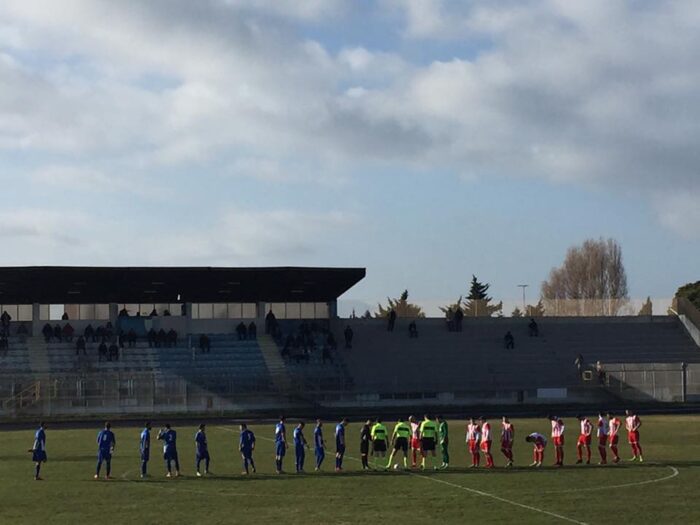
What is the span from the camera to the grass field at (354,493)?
84.5ft

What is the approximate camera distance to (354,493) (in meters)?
29.6

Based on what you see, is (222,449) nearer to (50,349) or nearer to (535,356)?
(50,349)

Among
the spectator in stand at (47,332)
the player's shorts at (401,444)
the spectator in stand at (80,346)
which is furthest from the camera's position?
the spectator in stand at (47,332)

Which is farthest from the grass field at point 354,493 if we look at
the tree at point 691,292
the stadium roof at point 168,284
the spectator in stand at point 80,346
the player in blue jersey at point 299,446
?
the tree at point 691,292

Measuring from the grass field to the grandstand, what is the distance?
26855 mm

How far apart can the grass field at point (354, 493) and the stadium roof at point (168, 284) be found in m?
33.3

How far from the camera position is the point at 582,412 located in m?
66.5

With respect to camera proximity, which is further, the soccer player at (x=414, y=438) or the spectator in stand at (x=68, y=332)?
the spectator in stand at (x=68, y=332)

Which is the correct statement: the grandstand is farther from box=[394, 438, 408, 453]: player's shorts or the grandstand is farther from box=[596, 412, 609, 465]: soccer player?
box=[596, 412, 609, 465]: soccer player

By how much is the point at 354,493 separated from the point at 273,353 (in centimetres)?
4812

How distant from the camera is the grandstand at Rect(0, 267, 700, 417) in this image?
224ft

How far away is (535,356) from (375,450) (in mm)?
46459

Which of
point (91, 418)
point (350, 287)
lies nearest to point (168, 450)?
point (91, 418)

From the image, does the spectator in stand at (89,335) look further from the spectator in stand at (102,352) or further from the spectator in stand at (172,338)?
the spectator in stand at (172,338)
